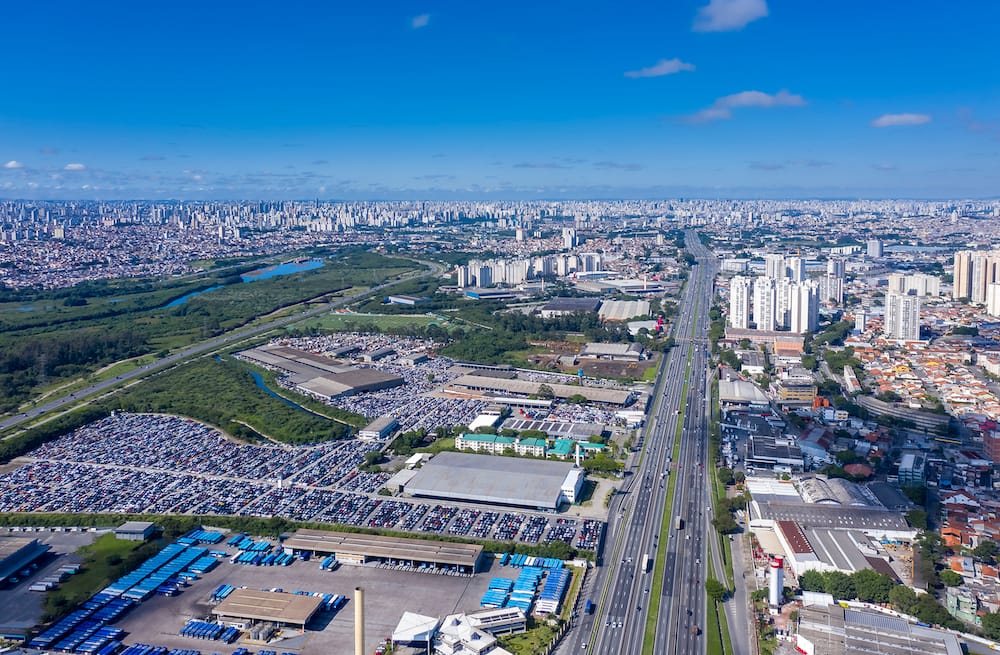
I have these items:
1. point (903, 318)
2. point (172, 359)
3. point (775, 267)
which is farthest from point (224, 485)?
point (775, 267)

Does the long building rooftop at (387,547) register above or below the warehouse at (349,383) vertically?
below

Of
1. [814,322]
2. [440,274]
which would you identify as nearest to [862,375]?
[814,322]

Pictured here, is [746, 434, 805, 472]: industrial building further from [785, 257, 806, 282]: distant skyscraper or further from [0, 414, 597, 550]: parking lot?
[785, 257, 806, 282]: distant skyscraper

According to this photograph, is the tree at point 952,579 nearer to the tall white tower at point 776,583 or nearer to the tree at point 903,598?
the tree at point 903,598

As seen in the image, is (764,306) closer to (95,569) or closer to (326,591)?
(326,591)

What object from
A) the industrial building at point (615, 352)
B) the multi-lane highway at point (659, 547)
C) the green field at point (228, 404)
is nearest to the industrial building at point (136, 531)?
the green field at point (228, 404)
